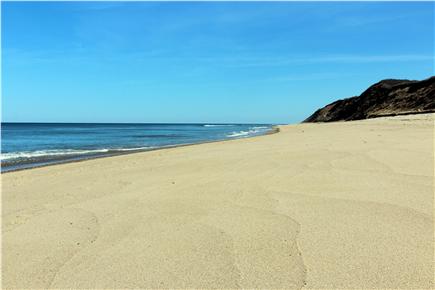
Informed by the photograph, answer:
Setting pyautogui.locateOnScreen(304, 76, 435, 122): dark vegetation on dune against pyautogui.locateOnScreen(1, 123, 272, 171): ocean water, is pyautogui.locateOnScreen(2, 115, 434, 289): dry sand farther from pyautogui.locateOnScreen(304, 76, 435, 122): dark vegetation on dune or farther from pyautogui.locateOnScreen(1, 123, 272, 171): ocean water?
pyautogui.locateOnScreen(304, 76, 435, 122): dark vegetation on dune

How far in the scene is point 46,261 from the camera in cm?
313

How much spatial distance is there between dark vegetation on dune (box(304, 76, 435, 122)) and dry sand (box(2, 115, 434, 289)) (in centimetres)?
3486

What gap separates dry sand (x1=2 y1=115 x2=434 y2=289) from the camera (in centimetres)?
277

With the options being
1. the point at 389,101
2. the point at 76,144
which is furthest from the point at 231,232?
the point at 389,101

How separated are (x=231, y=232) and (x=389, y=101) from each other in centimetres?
5031

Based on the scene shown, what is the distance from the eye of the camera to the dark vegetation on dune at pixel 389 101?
40.5 metres

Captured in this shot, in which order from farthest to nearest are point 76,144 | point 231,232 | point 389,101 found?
point 389,101
point 76,144
point 231,232

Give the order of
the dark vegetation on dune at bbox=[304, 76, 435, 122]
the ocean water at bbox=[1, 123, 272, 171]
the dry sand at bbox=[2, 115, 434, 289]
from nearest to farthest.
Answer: the dry sand at bbox=[2, 115, 434, 289], the ocean water at bbox=[1, 123, 272, 171], the dark vegetation on dune at bbox=[304, 76, 435, 122]

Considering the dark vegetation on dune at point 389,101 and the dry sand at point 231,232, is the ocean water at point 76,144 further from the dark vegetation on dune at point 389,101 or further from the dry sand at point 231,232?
the dark vegetation on dune at point 389,101

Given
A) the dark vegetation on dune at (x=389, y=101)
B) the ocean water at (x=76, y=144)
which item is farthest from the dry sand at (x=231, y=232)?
the dark vegetation on dune at (x=389, y=101)

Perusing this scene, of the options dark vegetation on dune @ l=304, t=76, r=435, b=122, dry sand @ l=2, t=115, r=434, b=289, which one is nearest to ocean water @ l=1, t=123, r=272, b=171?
dry sand @ l=2, t=115, r=434, b=289

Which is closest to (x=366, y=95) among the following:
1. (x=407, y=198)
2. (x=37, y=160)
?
(x=37, y=160)

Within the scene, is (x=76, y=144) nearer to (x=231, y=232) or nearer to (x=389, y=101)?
(x=231, y=232)

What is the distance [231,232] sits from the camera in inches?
142
